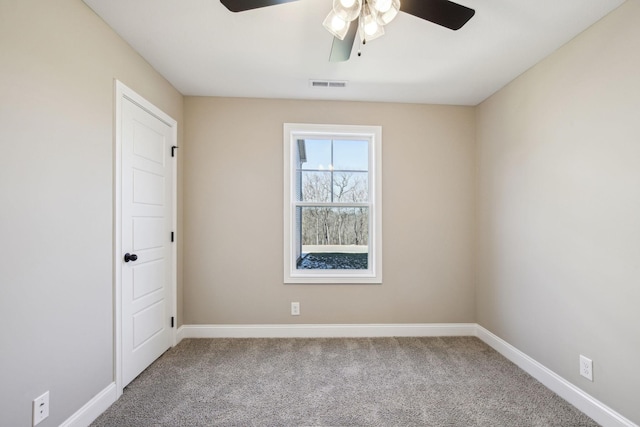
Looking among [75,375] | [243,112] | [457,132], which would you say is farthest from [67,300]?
[457,132]

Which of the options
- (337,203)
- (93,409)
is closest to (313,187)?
(337,203)

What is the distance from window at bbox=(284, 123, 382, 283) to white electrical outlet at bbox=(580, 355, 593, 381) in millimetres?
1652

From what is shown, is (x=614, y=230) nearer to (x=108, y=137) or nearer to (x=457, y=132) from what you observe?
(x=457, y=132)

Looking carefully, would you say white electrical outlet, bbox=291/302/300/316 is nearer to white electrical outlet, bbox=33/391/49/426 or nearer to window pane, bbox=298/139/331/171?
window pane, bbox=298/139/331/171

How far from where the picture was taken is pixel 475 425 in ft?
5.84

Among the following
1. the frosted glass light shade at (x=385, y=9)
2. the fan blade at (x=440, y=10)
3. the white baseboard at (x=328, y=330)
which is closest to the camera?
the frosted glass light shade at (x=385, y=9)

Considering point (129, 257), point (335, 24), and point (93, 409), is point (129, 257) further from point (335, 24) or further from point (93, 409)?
point (335, 24)

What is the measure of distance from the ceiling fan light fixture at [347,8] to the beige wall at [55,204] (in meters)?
1.48

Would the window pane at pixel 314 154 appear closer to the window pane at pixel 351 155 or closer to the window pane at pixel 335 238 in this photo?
the window pane at pixel 351 155

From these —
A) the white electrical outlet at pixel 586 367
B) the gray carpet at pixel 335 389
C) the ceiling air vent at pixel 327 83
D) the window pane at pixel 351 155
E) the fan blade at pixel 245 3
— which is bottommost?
the gray carpet at pixel 335 389

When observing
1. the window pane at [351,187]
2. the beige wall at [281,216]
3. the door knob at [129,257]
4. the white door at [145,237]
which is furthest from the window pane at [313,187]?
the door knob at [129,257]

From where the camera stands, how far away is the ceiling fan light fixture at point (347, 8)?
1257 millimetres

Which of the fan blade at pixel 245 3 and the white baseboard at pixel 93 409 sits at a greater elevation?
the fan blade at pixel 245 3

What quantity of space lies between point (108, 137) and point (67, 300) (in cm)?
104
